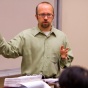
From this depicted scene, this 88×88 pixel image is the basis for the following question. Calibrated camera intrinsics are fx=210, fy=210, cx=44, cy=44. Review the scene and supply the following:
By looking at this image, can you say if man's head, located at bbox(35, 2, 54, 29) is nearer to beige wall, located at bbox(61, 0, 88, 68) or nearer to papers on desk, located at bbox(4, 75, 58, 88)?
papers on desk, located at bbox(4, 75, 58, 88)

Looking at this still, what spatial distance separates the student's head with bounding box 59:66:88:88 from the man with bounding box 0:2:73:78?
122 cm

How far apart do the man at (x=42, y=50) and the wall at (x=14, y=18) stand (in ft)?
3.14

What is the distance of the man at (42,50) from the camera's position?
1985 millimetres

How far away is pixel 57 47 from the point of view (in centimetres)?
207

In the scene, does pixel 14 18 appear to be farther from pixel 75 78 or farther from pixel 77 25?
pixel 75 78

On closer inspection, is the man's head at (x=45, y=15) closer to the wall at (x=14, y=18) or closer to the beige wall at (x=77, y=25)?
the wall at (x=14, y=18)

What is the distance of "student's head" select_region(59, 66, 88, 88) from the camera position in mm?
688

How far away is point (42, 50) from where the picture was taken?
6.63 ft

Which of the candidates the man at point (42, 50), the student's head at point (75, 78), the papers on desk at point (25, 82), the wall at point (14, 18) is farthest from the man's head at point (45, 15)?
the student's head at point (75, 78)

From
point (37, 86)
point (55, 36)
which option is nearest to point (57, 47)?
point (55, 36)

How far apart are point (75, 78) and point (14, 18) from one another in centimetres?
242

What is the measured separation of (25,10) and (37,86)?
173cm

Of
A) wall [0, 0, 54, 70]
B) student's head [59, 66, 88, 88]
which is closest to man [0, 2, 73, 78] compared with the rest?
wall [0, 0, 54, 70]

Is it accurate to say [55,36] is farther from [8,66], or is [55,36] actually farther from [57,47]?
[8,66]
